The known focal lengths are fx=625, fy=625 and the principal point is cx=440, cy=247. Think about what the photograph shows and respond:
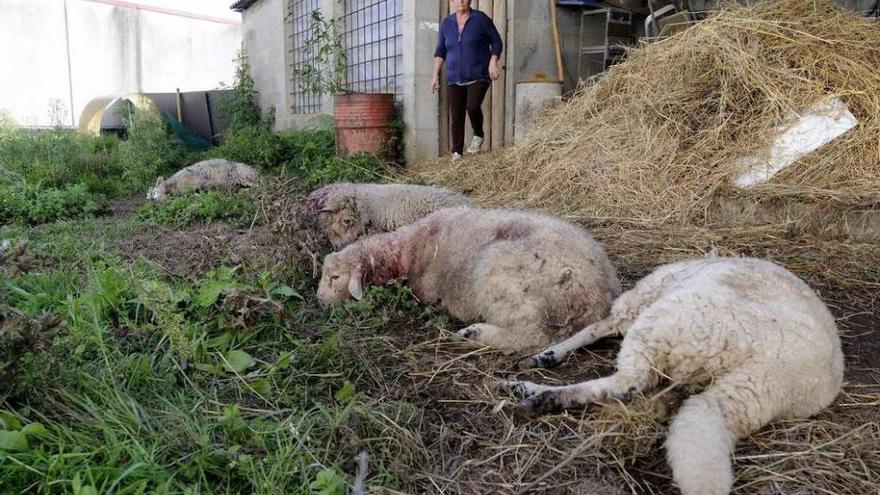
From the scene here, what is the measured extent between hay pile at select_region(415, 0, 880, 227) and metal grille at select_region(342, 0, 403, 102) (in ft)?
13.2

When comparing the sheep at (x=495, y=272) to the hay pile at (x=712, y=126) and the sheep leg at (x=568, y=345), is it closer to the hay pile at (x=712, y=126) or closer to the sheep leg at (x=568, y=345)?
the sheep leg at (x=568, y=345)

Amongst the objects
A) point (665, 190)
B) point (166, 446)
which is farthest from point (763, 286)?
point (665, 190)

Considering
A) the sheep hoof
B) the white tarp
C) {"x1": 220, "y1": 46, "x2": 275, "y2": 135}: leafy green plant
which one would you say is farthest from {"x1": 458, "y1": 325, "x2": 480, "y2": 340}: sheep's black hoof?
{"x1": 220, "y1": 46, "x2": 275, "y2": 135}: leafy green plant

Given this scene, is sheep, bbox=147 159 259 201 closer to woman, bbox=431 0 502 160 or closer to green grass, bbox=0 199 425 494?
woman, bbox=431 0 502 160

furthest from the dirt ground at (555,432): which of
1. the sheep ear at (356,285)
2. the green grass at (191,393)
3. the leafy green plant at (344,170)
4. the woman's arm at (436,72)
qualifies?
the woman's arm at (436,72)

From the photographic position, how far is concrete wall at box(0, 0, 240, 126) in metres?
20.7

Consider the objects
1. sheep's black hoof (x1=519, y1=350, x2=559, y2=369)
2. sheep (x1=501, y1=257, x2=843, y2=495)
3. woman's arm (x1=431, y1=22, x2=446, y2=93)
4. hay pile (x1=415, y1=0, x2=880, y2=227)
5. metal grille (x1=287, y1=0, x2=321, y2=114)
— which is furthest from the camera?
metal grille (x1=287, y1=0, x2=321, y2=114)

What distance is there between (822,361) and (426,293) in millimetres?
2063

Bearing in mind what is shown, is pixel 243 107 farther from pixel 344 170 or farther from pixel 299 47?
pixel 344 170

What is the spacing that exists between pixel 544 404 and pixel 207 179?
6765 mm

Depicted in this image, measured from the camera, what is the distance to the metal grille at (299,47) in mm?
13273

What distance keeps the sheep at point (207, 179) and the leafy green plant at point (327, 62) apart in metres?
2.68

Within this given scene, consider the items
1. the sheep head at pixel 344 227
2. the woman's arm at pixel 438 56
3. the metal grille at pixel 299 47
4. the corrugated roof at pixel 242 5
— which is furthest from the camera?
the corrugated roof at pixel 242 5

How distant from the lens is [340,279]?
12.5 ft
